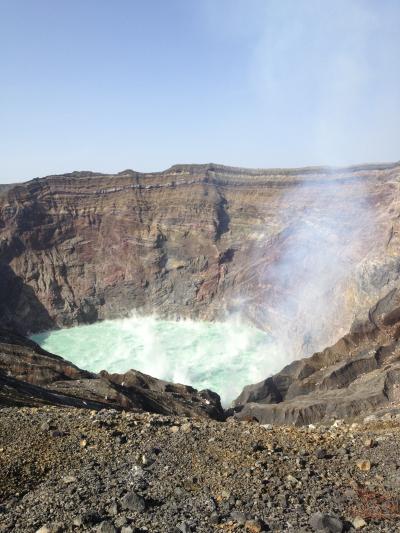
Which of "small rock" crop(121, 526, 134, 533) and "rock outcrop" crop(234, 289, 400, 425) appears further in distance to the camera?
"rock outcrop" crop(234, 289, 400, 425)

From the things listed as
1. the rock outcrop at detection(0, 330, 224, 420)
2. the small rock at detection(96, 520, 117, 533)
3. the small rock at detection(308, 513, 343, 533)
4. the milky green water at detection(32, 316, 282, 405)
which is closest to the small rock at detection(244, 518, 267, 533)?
the small rock at detection(308, 513, 343, 533)

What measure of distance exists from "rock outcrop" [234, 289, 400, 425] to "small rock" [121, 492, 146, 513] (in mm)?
12265

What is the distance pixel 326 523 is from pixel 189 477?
2484 mm

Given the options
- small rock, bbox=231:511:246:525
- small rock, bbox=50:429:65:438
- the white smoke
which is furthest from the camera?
Result: the white smoke

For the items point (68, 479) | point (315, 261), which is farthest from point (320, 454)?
point (315, 261)

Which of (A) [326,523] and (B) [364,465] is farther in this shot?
(B) [364,465]

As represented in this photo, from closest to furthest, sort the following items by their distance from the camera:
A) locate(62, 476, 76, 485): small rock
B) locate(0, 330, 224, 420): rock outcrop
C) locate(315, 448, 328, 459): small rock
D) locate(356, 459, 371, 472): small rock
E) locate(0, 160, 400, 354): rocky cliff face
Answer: locate(62, 476, 76, 485): small rock → locate(356, 459, 371, 472): small rock → locate(315, 448, 328, 459): small rock → locate(0, 330, 224, 420): rock outcrop → locate(0, 160, 400, 354): rocky cliff face

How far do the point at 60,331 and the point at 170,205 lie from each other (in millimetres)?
19372

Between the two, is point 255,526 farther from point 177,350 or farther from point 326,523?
point 177,350

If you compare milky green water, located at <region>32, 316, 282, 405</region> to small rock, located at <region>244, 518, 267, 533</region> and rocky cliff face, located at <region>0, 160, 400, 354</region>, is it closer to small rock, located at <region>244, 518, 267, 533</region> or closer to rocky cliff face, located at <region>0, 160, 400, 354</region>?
rocky cliff face, located at <region>0, 160, 400, 354</region>

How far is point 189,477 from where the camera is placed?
26.9 feet

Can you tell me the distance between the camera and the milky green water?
40591mm

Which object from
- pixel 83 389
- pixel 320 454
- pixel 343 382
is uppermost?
pixel 320 454

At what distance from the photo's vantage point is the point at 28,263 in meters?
57.7
